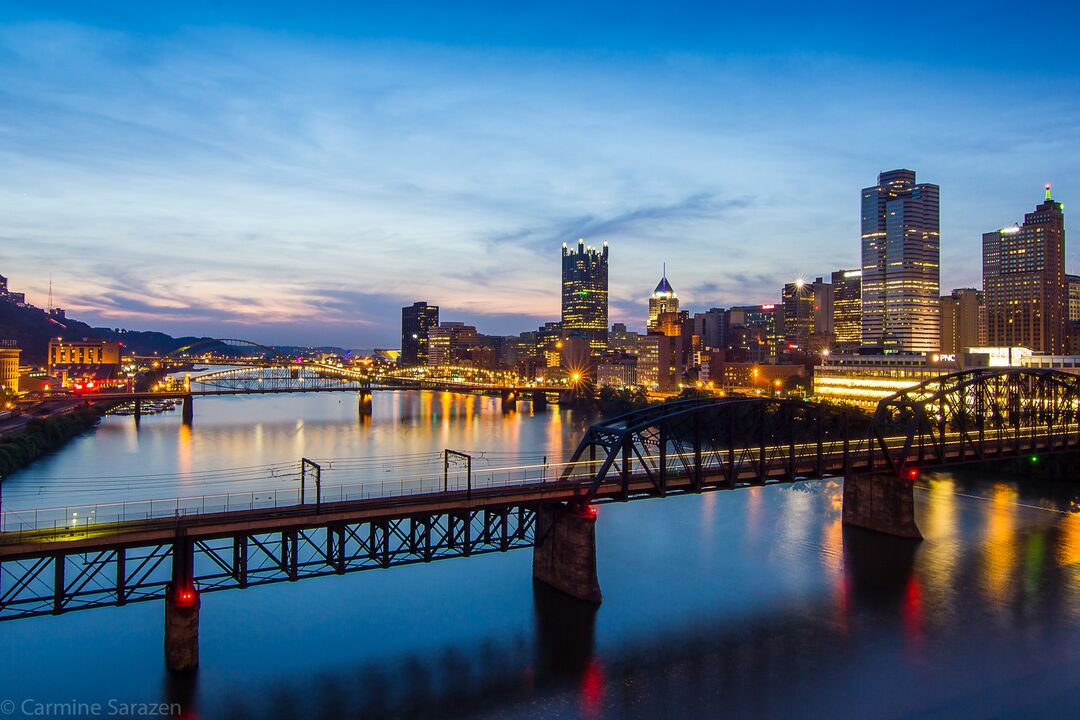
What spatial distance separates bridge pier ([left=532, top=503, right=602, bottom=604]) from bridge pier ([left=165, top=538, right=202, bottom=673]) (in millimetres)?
11345

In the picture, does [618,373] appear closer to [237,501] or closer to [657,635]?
[237,501]

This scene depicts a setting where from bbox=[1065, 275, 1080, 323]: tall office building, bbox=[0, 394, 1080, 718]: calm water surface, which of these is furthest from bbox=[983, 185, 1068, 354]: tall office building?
bbox=[0, 394, 1080, 718]: calm water surface

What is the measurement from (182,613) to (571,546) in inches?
501

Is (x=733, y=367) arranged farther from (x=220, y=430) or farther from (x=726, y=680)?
(x=726, y=680)

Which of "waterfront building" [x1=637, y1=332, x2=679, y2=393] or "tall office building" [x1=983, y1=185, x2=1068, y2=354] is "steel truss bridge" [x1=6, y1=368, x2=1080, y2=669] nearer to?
"waterfront building" [x1=637, y1=332, x2=679, y2=393]

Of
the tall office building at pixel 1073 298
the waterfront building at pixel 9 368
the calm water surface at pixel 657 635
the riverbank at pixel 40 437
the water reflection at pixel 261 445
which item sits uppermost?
the tall office building at pixel 1073 298

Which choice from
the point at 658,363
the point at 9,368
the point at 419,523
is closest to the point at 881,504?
the point at 419,523

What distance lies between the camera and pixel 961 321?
622 feet

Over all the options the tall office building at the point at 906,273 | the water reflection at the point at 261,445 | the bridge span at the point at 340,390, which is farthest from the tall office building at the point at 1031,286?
the water reflection at the point at 261,445

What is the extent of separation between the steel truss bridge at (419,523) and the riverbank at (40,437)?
25.9m

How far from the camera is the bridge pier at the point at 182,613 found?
1969cm

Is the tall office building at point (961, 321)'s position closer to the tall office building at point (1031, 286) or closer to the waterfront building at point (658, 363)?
the tall office building at point (1031, 286)

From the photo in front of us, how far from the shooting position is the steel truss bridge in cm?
1966

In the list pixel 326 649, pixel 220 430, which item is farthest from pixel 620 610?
pixel 220 430
